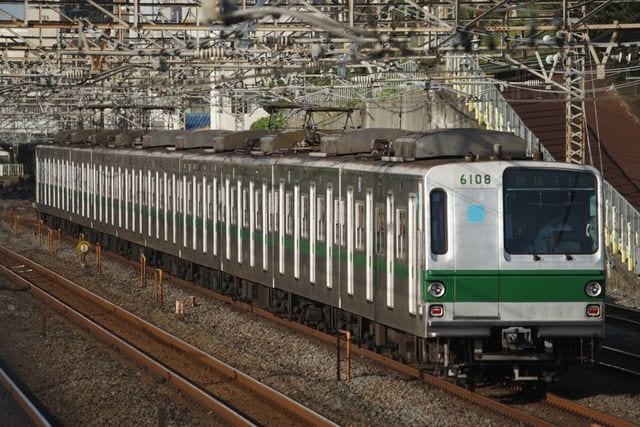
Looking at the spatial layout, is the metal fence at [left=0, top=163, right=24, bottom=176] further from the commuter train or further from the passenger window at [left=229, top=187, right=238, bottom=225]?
the commuter train

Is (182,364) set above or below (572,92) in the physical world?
below

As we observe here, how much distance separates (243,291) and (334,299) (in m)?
5.29

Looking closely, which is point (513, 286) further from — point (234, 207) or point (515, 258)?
point (234, 207)

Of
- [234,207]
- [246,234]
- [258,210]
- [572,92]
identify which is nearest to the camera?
[258,210]

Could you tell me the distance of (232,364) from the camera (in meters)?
15.4

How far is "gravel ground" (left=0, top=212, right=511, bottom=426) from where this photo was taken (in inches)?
484

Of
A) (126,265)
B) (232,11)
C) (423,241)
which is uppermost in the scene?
(232,11)

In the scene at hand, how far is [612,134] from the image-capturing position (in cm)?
3806

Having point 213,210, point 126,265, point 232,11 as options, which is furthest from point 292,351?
point 126,265

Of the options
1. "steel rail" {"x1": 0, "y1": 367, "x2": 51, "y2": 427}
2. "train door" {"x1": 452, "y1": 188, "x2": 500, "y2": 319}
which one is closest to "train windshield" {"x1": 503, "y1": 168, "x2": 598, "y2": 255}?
"train door" {"x1": 452, "y1": 188, "x2": 500, "y2": 319}

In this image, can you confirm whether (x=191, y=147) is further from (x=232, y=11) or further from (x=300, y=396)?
(x=232, y=11)

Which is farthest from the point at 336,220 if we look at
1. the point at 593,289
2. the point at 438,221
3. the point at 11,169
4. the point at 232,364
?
the point at 11,169

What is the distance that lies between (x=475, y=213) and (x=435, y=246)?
482 mm

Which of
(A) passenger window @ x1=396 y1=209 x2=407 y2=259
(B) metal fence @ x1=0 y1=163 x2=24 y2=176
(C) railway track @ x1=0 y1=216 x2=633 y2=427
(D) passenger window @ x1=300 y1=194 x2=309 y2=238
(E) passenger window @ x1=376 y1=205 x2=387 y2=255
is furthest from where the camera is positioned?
(B) metal fence @ x1=0 y1=163 x2=24 y2=176
